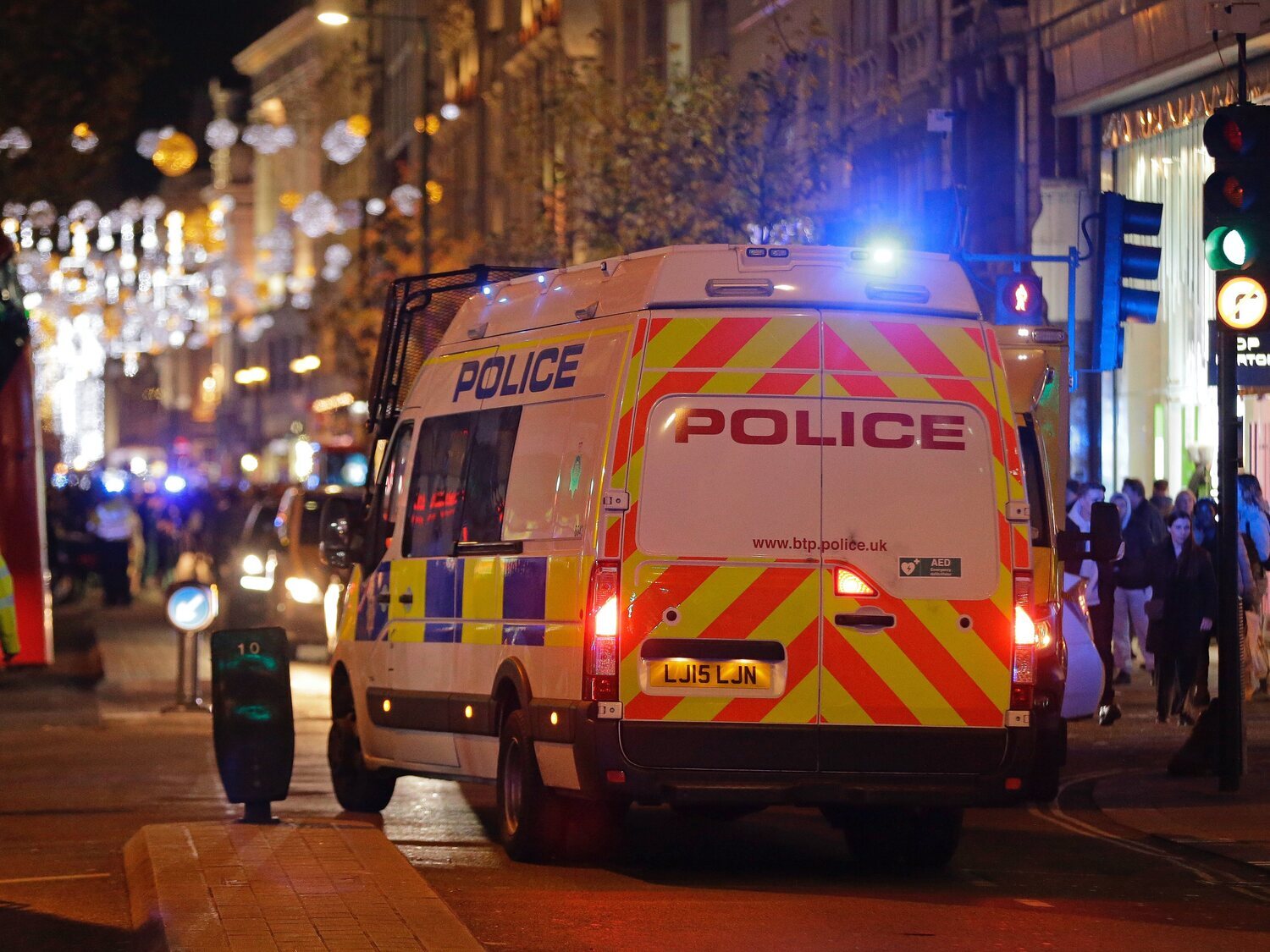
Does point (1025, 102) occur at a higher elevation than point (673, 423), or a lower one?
higher

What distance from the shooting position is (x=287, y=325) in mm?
101562

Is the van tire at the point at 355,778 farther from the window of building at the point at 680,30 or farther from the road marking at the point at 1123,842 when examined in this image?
the window of building at the point at 680,30

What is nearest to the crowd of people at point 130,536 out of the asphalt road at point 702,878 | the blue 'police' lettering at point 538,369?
the asphalt road at point 702,878

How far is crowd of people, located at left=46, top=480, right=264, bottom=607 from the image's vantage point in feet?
126

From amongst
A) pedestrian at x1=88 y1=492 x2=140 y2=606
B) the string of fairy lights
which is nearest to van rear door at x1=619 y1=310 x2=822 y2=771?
the string of fairy lights

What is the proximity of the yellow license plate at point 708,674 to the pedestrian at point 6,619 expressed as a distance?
346 cm

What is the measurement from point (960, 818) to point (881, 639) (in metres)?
1.30

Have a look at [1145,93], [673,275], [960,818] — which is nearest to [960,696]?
[960,818]

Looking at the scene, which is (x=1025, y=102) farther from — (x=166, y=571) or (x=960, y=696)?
(x=166, y=571)

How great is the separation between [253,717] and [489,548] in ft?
5.17

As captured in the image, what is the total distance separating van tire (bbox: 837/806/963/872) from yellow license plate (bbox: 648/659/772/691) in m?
1.14

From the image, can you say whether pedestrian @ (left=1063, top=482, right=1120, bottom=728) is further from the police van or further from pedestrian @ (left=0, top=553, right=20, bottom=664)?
pedestrian @ (left=0, top=553, right=20, bottom=664)

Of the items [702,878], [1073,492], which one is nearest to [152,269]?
[1073,492]

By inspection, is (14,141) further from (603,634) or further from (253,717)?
(603,634)
